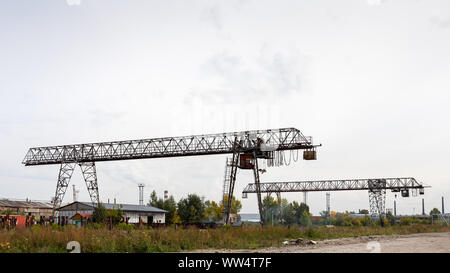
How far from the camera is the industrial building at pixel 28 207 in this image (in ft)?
229

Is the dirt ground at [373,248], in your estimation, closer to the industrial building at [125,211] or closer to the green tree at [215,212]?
the industrial building at [125,211]

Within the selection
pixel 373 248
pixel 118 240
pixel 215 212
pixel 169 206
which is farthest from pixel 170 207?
pixel 373 248

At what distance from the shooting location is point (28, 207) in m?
74.5

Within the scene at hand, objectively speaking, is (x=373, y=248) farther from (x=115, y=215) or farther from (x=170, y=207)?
(x=170, y=207)

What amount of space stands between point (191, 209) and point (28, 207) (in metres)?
32.2

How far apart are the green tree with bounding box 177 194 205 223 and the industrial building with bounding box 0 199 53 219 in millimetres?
25313

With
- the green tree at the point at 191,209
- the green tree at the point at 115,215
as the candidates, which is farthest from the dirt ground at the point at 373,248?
the green tree at the point at 191,209

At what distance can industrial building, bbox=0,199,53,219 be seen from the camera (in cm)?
6988

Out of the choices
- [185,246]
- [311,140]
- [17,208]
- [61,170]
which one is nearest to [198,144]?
[311,140]

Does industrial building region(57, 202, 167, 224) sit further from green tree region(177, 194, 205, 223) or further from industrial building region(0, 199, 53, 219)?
industrial building region(0, 199, 53, 219)

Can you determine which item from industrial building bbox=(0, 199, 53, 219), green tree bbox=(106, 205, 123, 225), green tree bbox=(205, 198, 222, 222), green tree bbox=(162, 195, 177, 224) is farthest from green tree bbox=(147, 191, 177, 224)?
green tree bbox=(106, 205, 123, 225)

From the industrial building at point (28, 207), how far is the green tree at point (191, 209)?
2531 centimetres
